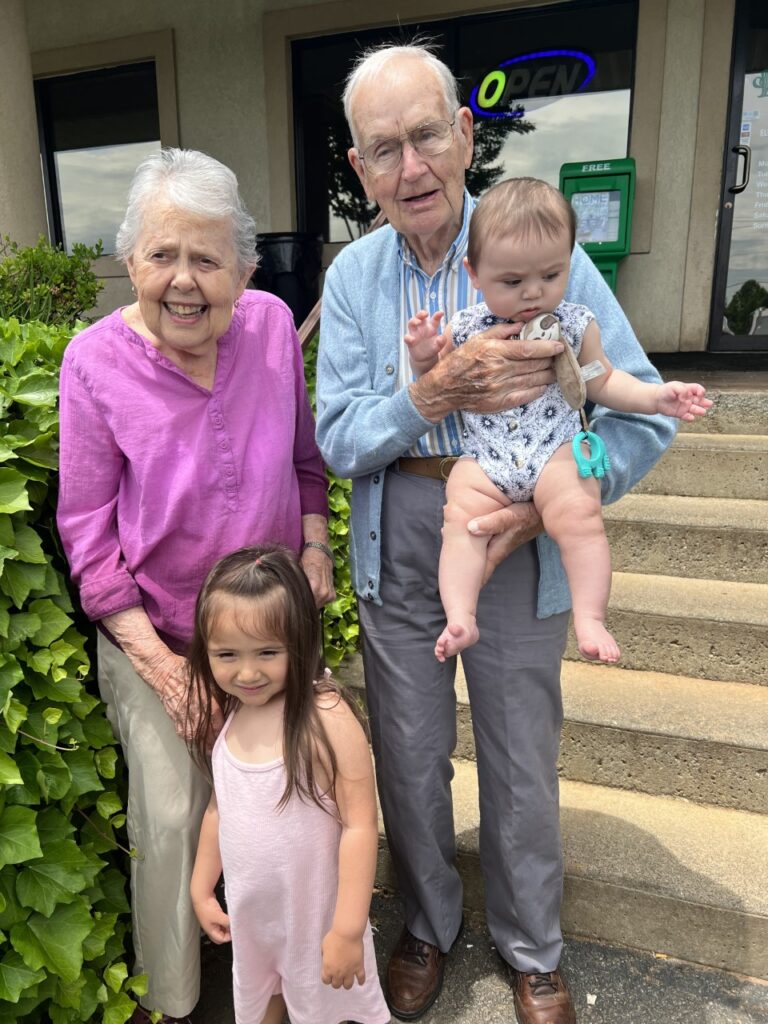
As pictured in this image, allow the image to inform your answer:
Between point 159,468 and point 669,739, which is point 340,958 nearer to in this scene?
point 159,468

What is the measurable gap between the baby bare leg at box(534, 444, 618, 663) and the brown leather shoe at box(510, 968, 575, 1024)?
0.99 m

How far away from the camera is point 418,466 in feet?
5.64

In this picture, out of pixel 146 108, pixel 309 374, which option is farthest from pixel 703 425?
pixel 146 108

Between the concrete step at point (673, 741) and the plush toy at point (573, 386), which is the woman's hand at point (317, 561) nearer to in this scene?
the plush toy at point (573, 386)

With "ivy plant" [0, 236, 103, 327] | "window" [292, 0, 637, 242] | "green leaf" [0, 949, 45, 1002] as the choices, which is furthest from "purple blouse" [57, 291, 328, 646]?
"window" [292, 0, 637, 242]

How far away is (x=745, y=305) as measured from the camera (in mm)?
5516

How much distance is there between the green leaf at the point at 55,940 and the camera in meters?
1.49

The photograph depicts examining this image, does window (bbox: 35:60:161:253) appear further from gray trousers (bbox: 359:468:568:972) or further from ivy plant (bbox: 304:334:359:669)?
gray trousers (bbox: 359:468:568:972)

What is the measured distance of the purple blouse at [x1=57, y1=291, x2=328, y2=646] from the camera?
1.52 m

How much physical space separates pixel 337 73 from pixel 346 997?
6.48 meters

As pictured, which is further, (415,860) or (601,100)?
(601,100)

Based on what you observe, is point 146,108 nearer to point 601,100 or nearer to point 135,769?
point 601,100

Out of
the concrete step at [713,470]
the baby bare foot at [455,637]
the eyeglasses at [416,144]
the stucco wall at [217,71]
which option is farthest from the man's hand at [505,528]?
the stucco wall at [217,71]

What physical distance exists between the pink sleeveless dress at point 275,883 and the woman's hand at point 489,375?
30.1 inches
